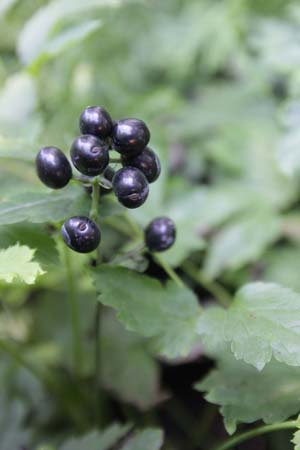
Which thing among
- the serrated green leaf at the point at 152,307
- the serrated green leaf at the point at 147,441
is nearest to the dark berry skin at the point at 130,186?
the serrated green leaf at the point at 152,307

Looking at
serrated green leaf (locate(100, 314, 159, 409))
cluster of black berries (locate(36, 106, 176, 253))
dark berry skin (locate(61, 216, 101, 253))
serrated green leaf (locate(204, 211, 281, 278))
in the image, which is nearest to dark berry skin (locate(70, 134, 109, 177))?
cluster of black berries (locate(36, 106, 176, 253))

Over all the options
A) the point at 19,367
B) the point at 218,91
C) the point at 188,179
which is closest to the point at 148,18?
the point at 218,91

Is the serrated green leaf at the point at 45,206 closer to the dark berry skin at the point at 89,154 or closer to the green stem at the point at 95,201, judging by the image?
the green stem at the point at 95,201

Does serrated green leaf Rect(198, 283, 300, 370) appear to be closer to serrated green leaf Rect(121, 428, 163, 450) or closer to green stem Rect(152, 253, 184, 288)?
green stem Rect(152, 253, 184, 288)

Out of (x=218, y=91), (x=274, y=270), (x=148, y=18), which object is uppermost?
(x=148, y=18)

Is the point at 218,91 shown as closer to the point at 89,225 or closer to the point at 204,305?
the point at 204,305
